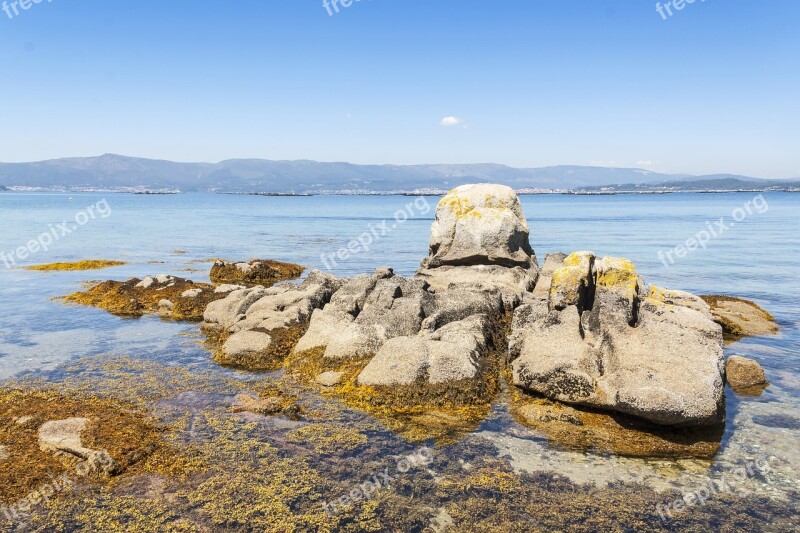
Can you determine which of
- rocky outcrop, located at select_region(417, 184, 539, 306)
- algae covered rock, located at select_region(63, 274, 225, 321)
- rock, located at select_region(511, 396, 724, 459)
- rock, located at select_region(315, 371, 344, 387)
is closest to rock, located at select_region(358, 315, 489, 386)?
rock, located at select_region(315, 371, 344, 387)

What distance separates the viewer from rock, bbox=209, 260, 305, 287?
3272cm

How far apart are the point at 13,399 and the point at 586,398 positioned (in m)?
13.9

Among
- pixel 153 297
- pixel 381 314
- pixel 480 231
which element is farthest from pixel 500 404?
pixel 153 297

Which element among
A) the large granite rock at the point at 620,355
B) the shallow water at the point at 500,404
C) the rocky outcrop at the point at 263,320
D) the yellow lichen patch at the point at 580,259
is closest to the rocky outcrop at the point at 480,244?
the yellow lichen patch at the point at 580,259

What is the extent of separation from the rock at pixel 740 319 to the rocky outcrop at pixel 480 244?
7.67 meters

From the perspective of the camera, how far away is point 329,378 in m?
15.3

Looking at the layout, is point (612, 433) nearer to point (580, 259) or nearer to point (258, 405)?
point (580, 259)

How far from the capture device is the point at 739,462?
11.0m

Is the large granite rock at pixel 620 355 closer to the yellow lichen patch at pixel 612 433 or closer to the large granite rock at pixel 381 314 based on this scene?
the yellow lichen patch at pixel 612 433

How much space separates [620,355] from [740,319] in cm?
1189

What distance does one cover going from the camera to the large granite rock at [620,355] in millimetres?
11945

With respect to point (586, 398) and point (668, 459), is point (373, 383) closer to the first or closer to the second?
point (586, 398)

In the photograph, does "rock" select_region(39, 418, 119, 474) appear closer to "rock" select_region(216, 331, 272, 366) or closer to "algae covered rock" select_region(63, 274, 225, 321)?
"rock" select_region(216, 331, 272, 366)

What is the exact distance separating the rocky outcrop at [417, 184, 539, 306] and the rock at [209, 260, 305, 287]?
1034cm
